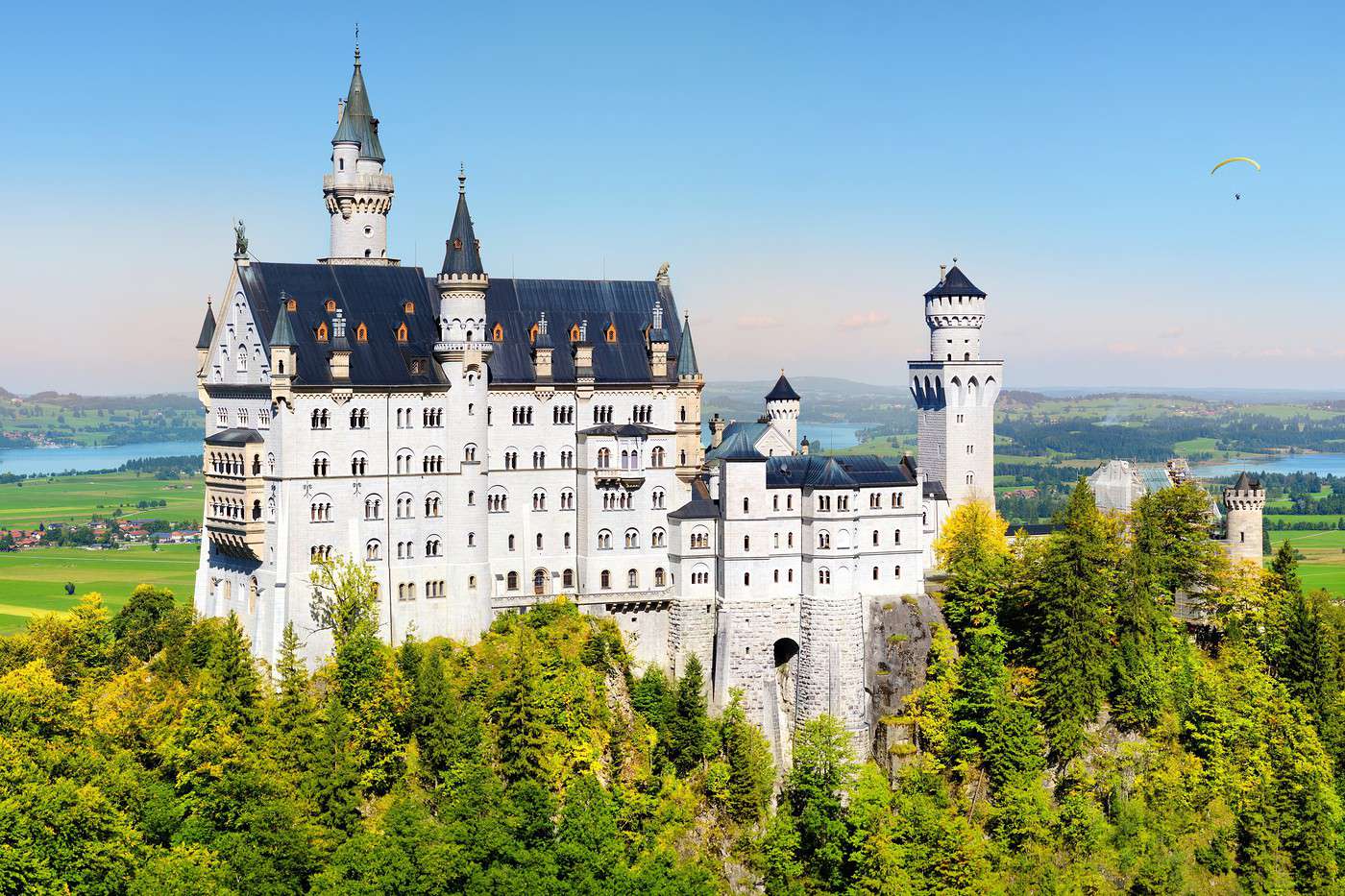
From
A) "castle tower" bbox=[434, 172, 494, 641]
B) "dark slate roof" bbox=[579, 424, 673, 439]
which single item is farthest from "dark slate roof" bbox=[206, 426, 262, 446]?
"dark slate roof" bbox=[579, 424, 673, 439]

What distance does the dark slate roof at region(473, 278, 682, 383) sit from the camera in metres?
94.3

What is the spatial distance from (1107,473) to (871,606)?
1139 inches

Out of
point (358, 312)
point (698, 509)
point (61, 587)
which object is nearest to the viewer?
point (358, 312)

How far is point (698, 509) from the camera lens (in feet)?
312

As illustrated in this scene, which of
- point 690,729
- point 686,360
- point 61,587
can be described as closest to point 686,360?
point 686,360

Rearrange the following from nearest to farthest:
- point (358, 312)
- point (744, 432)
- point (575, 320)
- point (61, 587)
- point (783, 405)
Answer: point (358, 312) < point (744, 432) < point (575, 320) < point (783, 405) < point (61, 587)

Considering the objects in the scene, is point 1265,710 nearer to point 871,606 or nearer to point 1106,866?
point 1106,866

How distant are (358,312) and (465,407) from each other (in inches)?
303

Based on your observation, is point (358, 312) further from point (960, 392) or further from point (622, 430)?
point (960, 392)

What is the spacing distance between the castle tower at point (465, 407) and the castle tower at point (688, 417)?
1254 centimetres

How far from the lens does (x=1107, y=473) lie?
379 feet

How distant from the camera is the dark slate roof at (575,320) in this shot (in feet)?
309

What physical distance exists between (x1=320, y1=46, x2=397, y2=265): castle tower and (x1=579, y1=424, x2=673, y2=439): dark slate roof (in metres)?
16.3

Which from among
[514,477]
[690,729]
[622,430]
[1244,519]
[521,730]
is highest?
[622,430]
